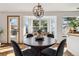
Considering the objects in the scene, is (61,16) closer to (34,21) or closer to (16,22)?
(34,21)

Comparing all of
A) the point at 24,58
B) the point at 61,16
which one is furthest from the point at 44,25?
the point at 24,58

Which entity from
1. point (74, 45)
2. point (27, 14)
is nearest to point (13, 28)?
point (27, 14)

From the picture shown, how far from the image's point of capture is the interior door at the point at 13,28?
27.4ft

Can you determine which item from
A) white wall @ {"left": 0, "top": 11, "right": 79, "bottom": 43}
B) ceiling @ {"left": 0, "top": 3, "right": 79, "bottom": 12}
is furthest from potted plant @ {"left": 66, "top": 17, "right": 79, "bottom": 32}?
ceiling @ {"left": 0, "top": 3, "right": 79, "bottom": 12}

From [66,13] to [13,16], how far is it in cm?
321

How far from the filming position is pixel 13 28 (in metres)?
8.48

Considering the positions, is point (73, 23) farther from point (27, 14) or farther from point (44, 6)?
point (44, 6)

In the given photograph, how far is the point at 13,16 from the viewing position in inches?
328

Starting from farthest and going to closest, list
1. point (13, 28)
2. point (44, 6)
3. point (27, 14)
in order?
point (13, 28), point (27, 14), point (44, 6)

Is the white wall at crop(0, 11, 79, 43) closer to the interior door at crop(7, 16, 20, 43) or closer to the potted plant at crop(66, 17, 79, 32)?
the interior door at crop(7, 16, 20, 43)

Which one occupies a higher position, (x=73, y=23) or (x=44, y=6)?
(x=44, y=6)

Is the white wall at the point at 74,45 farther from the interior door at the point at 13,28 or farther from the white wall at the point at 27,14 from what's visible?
the interior door at the point at 13,28

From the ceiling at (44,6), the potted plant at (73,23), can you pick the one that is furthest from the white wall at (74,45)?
the potted plant at (73,23)

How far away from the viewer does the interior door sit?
8.36 meters
